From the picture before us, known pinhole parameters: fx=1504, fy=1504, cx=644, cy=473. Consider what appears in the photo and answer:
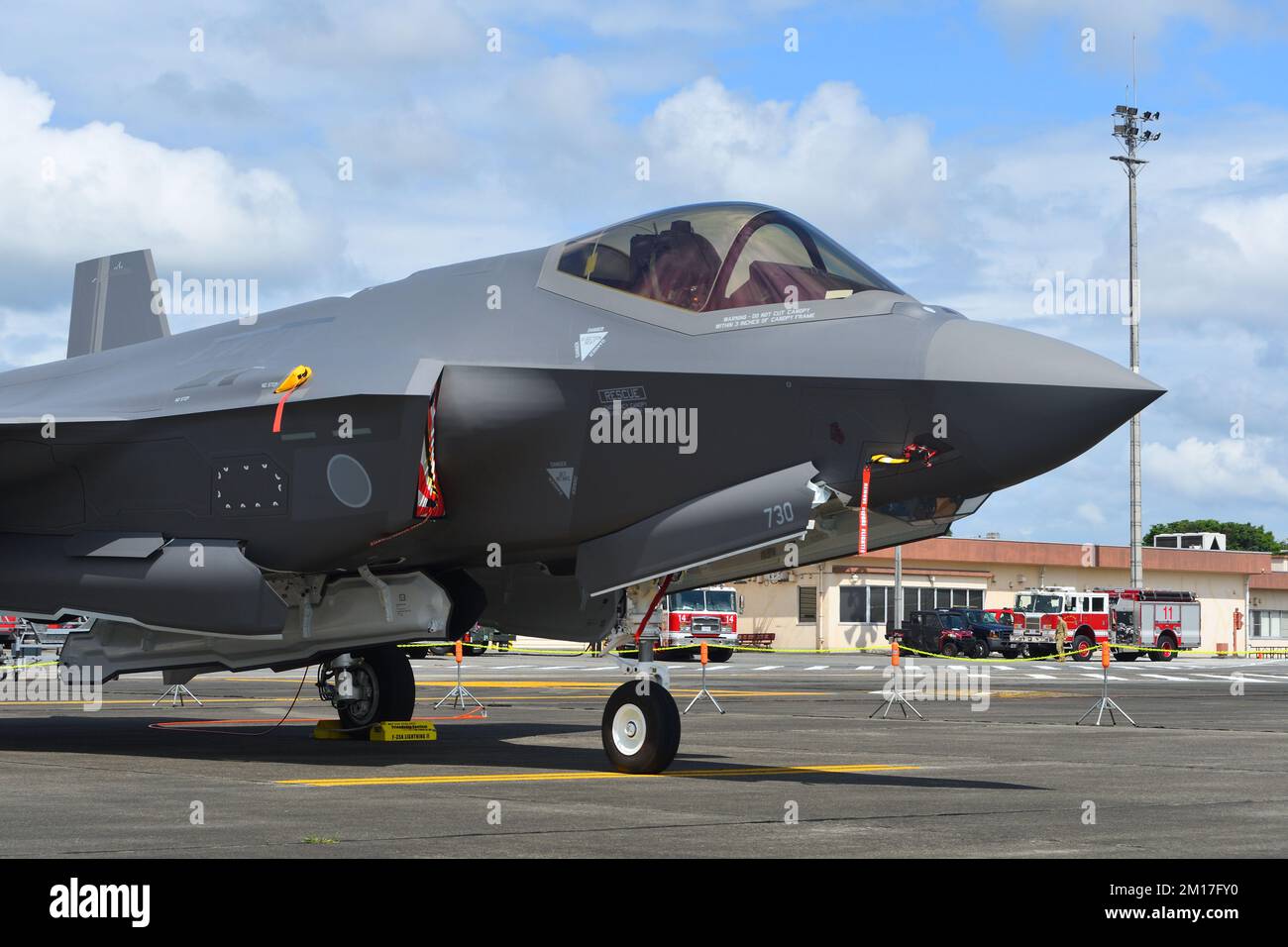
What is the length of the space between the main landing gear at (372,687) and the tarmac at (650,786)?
789 mm

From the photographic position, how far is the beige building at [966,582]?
241ft

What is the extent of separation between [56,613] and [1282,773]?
11782mm

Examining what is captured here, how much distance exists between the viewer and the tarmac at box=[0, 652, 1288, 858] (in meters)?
8.63

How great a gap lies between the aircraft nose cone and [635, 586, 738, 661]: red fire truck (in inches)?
1567

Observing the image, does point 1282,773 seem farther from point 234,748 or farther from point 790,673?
point 790,673

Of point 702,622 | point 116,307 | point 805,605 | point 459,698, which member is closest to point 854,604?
point 805,605

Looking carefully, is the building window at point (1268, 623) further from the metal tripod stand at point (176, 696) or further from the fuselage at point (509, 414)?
the fuselage at point (509, 414)

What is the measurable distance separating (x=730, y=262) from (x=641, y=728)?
13.0 ft

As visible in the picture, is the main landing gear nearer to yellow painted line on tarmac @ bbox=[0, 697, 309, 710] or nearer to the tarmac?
the tarmac

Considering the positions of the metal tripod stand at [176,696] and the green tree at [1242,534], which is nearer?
the metal tripod stand at [176,696]

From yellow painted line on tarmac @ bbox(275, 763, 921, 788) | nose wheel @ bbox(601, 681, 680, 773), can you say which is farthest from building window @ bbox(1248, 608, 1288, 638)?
nose wheel @ bbox(601, 681, 680, 773)

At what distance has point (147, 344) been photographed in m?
16.2

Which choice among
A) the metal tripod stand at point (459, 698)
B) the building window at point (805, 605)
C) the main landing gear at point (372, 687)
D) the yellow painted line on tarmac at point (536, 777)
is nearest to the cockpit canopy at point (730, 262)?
the yellow painted line on tarmac at point (536, 777)

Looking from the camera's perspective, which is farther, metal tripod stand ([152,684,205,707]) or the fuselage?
metal tripod stand ([152,684,205,707])
